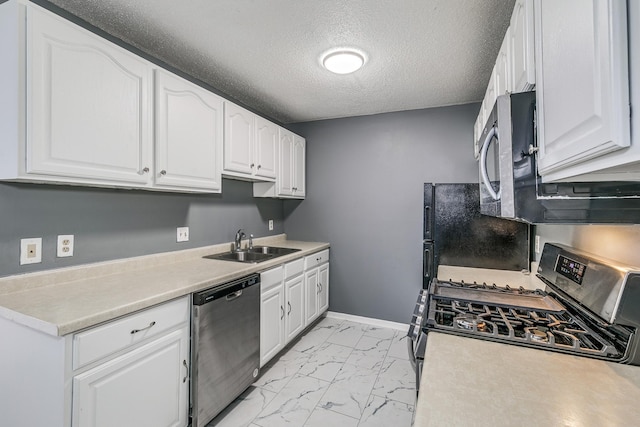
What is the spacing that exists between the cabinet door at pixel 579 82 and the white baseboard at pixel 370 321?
2.61 meters

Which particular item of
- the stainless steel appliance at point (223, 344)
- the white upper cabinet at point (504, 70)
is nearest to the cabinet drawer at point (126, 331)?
the stainless steel appliance at point (223, 344)

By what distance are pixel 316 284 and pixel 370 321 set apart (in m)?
0.77

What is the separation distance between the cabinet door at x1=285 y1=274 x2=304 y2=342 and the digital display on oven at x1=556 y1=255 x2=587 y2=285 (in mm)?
1865

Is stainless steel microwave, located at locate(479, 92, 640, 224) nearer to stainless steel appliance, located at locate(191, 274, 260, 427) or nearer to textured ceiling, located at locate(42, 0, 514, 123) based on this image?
textured ceiling, located at locate(42, 0, 514, 123)

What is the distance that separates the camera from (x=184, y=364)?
1.54m

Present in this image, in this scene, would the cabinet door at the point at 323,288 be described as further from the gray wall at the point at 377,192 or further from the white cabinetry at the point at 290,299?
the gray wall at the point at 377,192

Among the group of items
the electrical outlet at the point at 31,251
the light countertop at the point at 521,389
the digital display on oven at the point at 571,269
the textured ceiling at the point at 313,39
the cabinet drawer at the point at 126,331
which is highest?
the textured ceiling at the point at 313,39

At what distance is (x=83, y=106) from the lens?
4.56 ft

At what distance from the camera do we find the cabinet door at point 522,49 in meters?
1.06

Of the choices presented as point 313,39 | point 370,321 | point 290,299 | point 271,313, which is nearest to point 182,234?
point 271,313

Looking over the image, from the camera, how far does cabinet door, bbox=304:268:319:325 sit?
2.89 meters

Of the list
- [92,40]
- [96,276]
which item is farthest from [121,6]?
[96,276]

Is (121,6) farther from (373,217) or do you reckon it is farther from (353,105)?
(373,217)

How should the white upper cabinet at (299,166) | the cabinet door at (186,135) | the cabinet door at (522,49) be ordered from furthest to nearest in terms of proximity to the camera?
the white upper cabinet at (299,166) < the cabinet door at (186,135) < the cabinet door at (522,49)
